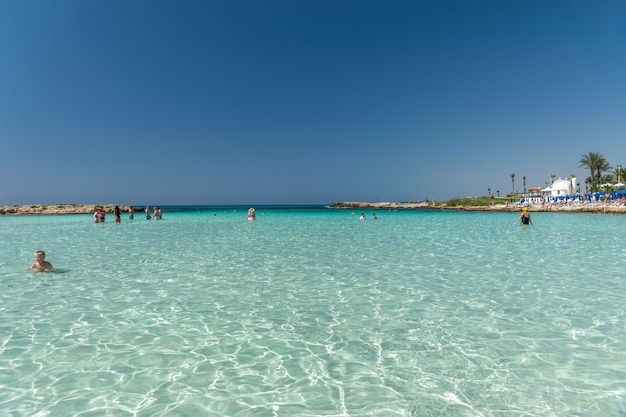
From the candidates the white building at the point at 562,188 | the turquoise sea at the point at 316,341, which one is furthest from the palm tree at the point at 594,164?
the turquoise sea at the point at 316,341

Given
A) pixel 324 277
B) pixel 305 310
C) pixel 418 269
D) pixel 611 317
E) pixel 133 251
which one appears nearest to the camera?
pixel 611 317

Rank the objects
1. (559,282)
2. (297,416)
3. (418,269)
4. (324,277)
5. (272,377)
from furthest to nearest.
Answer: (418,269) < (324,277) < (559,282) < (272,377) < (297,416)

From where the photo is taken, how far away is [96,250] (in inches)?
706

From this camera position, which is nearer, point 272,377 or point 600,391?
point 600,391

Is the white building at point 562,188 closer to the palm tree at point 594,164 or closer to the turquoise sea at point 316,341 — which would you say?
the palm tree at point 594,164

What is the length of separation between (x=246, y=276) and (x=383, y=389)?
740 centimetres

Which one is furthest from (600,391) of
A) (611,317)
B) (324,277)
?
(324,277)

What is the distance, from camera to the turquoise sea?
170 inches

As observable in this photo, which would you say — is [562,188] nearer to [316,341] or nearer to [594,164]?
[594,164]

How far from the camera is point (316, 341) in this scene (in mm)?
6141

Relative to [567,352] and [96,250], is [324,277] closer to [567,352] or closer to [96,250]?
[567,352]

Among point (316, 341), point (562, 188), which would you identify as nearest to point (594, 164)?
point (562, 188)

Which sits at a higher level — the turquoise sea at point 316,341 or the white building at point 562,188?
the white building at point 562,188

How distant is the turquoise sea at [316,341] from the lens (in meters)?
4.33
